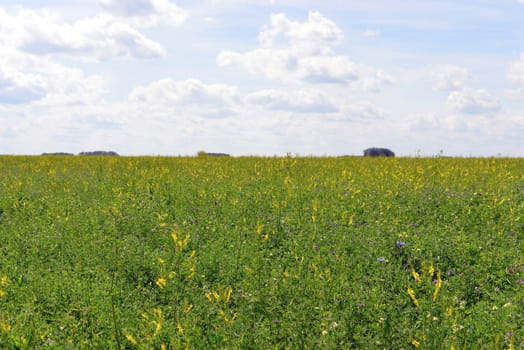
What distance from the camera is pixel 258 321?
471 centimetres

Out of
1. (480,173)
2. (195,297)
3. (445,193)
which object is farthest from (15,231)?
(480,173)

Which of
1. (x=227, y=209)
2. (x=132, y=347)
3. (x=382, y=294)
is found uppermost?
(x=227, y=209)

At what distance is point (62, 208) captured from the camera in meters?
9.11

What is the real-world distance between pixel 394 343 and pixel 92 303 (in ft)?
9.88

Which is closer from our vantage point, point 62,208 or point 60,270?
point 60,270

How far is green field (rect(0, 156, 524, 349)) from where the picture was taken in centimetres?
442

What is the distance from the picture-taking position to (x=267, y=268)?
19.4 ft

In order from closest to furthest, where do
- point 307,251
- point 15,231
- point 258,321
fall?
point 258,321
point 307,251
point 15,231

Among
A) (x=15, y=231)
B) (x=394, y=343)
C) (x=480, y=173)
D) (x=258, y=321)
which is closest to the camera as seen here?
(x=394, y=343)

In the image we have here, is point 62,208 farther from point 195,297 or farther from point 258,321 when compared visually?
point 258,321

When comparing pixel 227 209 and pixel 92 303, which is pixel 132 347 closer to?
pixel 92 303

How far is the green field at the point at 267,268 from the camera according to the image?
4.42m

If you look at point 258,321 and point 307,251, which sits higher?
point 307,251

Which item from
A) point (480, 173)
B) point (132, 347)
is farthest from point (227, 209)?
point (480, 173)
